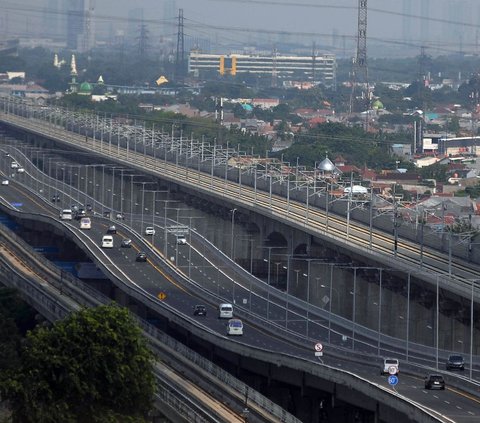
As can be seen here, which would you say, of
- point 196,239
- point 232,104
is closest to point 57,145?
point 196,239

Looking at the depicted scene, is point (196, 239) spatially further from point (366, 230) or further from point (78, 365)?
point (78, 365)

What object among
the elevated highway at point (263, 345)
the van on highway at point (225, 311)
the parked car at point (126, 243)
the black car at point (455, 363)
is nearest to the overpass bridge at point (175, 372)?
the elevated highway at point (263, 345)

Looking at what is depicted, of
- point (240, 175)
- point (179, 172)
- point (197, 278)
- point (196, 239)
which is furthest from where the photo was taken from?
point (179, 172)

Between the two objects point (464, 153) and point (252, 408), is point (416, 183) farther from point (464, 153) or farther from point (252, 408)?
point (252, 408)

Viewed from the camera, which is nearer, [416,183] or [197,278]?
[197,278]

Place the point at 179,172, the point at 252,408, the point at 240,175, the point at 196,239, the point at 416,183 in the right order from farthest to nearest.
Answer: the point at 416,183 → the point at 179,172 → the point at 240,175 → the point at 196,239 → the point at 252,408

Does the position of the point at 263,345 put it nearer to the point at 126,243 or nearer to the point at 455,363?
the point at 455,363

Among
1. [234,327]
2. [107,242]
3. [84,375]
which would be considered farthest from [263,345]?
[107,242]
